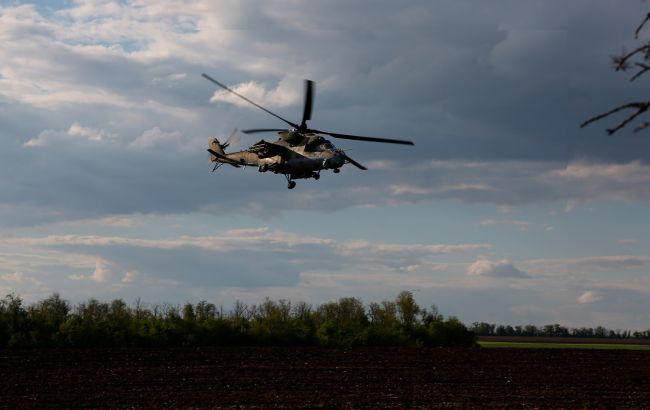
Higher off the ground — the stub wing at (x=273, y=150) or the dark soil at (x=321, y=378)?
the stub wing at (x=273, y=150)

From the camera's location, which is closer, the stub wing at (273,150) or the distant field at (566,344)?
the stub wing at (273,150)

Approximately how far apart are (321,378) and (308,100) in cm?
1470

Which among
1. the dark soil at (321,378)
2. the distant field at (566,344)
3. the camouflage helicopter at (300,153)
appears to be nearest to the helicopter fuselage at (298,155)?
the camouflage helicopter at (300,153)

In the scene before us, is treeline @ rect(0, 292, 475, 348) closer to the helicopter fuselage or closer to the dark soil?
the dark soil

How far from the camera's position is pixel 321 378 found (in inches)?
1622

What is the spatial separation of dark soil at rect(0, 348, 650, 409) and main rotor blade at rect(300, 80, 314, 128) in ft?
42.4

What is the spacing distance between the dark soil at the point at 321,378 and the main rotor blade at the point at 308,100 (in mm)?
12912

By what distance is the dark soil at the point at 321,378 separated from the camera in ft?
112

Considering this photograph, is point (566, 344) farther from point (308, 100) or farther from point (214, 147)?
point (308, 100)

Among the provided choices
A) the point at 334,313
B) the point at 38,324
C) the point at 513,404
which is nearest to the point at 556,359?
the point at 513,404

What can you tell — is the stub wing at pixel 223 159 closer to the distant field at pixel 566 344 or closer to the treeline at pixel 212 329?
the treeline at pixel 212 329

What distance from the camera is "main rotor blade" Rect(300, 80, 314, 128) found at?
123ft

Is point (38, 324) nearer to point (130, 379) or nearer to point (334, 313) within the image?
point (130, 379)

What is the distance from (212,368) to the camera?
4459cm
